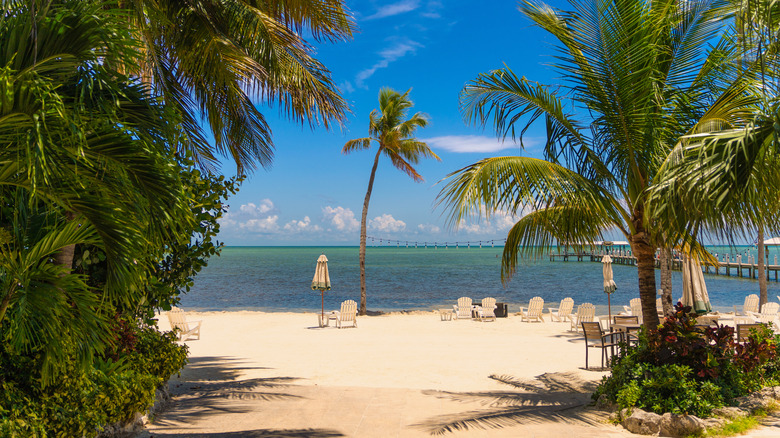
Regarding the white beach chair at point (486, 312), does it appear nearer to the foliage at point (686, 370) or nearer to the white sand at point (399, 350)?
the white sand at point (399, 350)

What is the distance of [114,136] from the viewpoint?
3.09m

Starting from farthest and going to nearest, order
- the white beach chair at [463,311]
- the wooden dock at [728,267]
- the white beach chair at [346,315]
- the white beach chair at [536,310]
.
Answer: the wooden dock at [728,267], the white beach chair at [463,311], the white beach chair at [536,310], the white beach chair at [346,315]

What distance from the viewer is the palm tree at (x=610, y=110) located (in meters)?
6.52

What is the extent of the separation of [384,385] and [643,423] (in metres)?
4.14

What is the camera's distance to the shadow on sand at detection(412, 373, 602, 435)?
233 inches

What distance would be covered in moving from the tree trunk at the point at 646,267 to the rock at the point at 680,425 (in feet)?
5.22

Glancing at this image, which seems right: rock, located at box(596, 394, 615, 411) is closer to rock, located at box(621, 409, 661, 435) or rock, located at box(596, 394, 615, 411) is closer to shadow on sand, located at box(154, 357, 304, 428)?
rock, located at box(621, 409, 661, 435)

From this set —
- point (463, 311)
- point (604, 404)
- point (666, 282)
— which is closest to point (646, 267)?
point (604, 404)

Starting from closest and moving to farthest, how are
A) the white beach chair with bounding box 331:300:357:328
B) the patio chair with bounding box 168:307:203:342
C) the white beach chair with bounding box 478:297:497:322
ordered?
the patio chair with bounding box 168:307:203:342, the white beach chair with bounding box 331:300:357:328, the white beach chair with bounding box 478:297:497:322

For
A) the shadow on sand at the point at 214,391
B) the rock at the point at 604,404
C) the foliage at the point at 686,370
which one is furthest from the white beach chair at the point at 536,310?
the rock at the point at 604,404

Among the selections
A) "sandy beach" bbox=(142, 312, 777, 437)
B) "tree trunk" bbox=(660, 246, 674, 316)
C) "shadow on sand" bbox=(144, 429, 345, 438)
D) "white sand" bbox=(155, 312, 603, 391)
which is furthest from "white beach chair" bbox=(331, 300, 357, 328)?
"shadow on sand" bbox=(144, 429, 345, 438)

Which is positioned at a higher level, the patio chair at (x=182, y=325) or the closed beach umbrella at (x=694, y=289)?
the closed beach umbrella at (x=694, y=289)

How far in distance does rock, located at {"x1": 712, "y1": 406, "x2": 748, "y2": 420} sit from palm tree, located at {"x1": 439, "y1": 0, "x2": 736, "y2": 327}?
1406mm

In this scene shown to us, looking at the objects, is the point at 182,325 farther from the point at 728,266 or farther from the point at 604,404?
the point at 728,266
